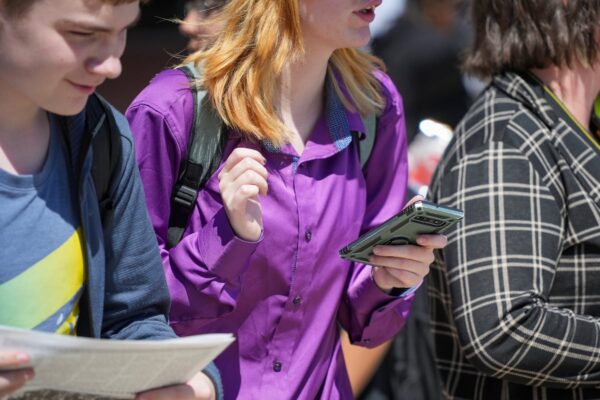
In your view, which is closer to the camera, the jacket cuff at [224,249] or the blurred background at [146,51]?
the jacket cuff at [224,249]

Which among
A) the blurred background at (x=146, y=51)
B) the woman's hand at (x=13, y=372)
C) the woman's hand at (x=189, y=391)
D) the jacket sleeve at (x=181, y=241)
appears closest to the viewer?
the woman's hand at (x=13, y=372)

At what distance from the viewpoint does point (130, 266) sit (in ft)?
7.00

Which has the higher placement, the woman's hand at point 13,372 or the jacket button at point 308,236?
the woman's hand at point 13,372

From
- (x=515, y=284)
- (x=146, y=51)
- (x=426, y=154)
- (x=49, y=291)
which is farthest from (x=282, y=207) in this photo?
(x=146, y=51)

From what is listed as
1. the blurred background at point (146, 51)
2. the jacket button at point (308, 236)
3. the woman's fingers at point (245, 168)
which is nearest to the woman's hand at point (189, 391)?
the woman's fingers at point (245, 168)

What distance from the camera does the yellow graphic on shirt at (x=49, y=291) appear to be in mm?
1868

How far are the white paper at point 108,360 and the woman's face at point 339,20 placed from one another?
1047mm

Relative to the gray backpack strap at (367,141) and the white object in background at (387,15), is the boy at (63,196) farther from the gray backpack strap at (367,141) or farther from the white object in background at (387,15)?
the white object in background at (387,15)

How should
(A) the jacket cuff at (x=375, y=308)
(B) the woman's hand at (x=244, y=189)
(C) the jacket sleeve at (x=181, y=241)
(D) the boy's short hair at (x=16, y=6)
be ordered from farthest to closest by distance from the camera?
(A) the jacket cuff at (x=375, y=308)
(C) the jacket sleeve at (x=181, y=241)
(B) the woman's hand at (x=244, y=189)
(D) the boy's short hair at (x=16, y=6)

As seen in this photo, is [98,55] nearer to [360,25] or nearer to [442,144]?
[360,25]

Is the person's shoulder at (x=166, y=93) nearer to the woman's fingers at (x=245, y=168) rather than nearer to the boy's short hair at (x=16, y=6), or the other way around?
the woman's fingers at (x=245, y=168)

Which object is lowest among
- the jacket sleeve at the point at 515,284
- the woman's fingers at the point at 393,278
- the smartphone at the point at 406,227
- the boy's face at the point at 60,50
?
the jacket sleeve at the point at 515,284

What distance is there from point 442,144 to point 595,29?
72.5 inches

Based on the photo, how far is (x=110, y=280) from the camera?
2.12m
